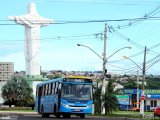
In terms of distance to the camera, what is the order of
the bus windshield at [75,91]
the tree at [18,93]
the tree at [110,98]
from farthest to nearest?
1. the tree at [18,93]
2. the tree at [110,98]
3. the bus windshield at [75,91]

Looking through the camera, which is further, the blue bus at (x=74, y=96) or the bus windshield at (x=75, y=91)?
the bus windshield at (x=75, y=91)

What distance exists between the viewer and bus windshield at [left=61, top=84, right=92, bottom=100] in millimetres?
40031

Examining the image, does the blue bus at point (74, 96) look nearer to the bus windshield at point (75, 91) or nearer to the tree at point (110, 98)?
the bus windshield at point (75, 91)

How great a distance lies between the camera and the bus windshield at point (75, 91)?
40.0m

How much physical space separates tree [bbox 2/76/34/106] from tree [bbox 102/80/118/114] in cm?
4849

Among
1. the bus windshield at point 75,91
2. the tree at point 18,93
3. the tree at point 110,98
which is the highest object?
the bus windshield at point 75,91

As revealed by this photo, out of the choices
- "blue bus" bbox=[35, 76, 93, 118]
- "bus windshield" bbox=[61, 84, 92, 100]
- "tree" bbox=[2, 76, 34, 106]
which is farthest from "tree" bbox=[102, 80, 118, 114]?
"tree" bbox=[2, 76, 34, 106]

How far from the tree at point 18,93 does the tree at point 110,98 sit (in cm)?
4849

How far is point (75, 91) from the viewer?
40156 mm

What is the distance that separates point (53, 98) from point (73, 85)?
308cm

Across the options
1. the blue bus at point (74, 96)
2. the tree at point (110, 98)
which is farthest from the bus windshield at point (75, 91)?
the tree at point (110, 98)

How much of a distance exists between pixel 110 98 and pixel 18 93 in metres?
51.7

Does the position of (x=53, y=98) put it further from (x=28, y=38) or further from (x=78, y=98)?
(x=28, y=38)

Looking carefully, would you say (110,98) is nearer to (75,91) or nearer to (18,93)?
(75,91)
